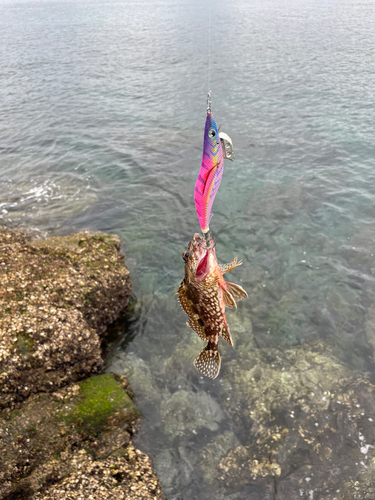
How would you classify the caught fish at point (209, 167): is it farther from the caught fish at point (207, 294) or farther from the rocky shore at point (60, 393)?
the rocky shore at point (60, 393)

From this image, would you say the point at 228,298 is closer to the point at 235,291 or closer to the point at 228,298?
the point at 228,298

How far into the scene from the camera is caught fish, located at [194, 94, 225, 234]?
9.30 feet

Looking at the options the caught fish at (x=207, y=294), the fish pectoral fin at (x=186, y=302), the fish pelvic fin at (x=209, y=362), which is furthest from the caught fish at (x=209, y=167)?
the fish pelvic fin at (x=209, y=362)

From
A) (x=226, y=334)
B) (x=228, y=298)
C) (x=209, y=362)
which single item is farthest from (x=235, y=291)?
(x=209, y=362)

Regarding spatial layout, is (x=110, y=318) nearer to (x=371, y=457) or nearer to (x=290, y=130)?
(x=371, y=457)

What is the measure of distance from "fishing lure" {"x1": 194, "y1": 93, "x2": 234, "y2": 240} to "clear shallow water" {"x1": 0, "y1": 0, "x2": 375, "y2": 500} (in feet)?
18.6

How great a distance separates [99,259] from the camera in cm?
906

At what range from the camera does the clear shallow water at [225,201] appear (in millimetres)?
7219

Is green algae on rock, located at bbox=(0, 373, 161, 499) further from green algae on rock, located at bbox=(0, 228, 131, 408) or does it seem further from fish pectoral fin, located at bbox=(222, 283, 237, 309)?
fish pectoral fin, located at bbox=(222, 283, 237, 309)

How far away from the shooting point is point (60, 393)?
6.62 m

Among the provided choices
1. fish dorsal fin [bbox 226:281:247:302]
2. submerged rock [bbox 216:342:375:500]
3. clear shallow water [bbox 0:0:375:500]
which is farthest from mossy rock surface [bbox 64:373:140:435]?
fish dorsal fin [bbox 226:281:247:302]

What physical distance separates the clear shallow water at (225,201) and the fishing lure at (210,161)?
5.67 meters

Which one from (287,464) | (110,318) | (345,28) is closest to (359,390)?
(287,464)

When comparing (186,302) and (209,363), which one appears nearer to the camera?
(186,302)
